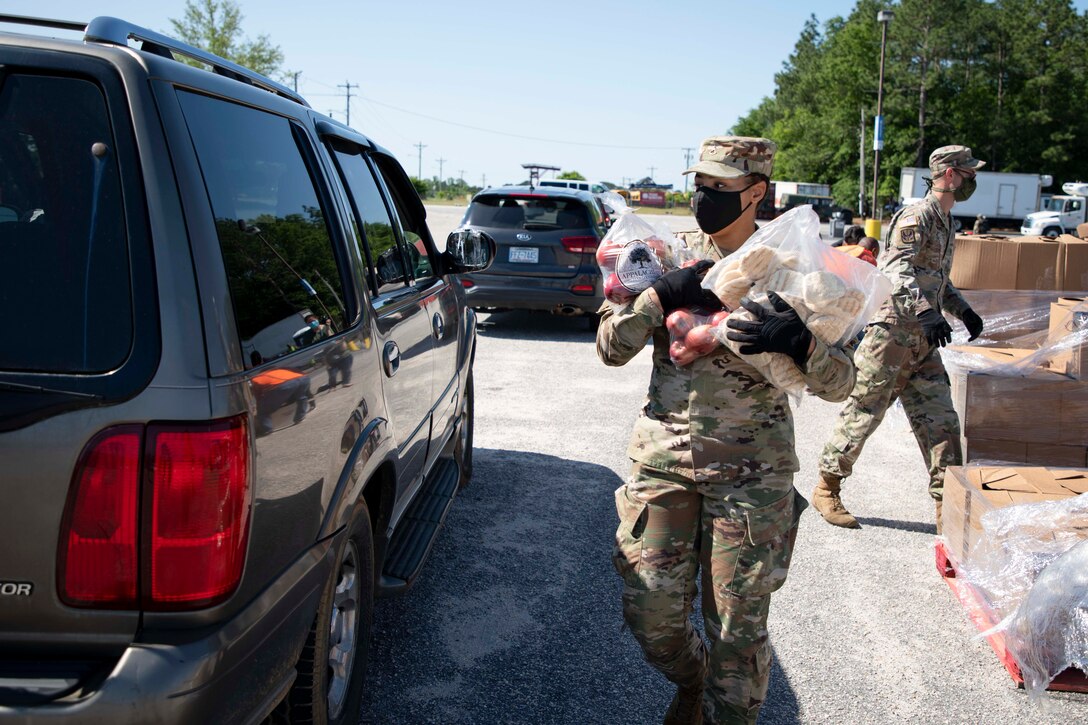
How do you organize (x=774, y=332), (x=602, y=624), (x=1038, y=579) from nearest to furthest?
(x=774, y=332) < (x=1038, y=579) < (x=602, y=624)

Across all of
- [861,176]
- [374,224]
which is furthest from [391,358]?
[861,176]

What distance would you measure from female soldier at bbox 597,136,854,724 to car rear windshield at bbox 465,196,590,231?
8215mm

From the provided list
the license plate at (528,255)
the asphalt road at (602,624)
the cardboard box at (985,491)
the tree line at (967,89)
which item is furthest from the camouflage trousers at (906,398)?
the tree line at (967,89)

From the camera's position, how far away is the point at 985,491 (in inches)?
162

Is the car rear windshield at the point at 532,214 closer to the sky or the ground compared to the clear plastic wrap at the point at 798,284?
closer to the sky

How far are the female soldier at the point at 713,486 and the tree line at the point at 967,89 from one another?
6505 cm

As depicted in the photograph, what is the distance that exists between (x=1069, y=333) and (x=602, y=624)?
339 cm

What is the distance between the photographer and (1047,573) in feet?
11.2

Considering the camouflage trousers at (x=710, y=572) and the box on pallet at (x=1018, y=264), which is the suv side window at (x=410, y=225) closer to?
the camouflage trousers at (x=710, y=572)

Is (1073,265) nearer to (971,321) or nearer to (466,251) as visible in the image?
(971,321)

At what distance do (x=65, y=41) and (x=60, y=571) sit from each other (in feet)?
3.60

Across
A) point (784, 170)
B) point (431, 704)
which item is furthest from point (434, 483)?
point (784, 170)

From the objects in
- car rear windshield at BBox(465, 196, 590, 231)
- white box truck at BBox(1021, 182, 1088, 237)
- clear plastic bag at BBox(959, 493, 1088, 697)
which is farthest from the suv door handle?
white box truck at BBox(1021, 182, 1088, 237)

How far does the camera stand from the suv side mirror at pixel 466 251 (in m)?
4.69
